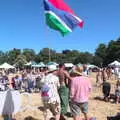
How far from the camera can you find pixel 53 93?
8.86 meters

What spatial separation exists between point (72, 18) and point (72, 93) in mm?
2363

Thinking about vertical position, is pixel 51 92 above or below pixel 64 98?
above

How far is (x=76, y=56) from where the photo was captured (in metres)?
123

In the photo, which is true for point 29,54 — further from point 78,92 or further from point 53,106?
point 78,92

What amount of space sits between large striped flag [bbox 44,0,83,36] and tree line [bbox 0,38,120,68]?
64636 millimetres

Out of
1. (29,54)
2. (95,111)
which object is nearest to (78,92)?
(95,111)

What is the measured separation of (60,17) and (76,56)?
113379mm

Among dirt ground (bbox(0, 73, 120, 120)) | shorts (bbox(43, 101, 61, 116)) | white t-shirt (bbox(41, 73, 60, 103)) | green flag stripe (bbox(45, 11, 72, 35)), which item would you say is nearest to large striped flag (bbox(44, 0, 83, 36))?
green flag stripe (bbox(45, 11, 72, 35))

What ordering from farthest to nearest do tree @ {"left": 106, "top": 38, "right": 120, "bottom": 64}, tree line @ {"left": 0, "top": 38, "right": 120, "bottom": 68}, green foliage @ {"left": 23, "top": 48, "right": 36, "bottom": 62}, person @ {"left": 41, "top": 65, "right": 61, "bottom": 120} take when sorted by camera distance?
green foliage @ {"left": 23, "top": 48, "right": 36, "bottom": 62} → tree line @ {"left": 0, "top": 38, "right": 120, "bottom": 68} → tree @ {"left": 106, "top": 38, "right": 120, "bottom": 64} → person @ {"left": 41, "top": 65, "right": 61, "bottom": 120}

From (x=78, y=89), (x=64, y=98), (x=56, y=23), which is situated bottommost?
(x=64, y=98)

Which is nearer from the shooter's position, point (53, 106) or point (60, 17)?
point (53, 106)

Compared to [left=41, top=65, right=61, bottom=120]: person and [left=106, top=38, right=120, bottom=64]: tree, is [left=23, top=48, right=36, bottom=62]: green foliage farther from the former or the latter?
[left=41, top=65, right=61, bottom=120]: person

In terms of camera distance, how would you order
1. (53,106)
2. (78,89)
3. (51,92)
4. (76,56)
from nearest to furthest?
(78,89)
(51,92)
(53,106)
(76,56)

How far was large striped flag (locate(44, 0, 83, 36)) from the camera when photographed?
9.96 metres
